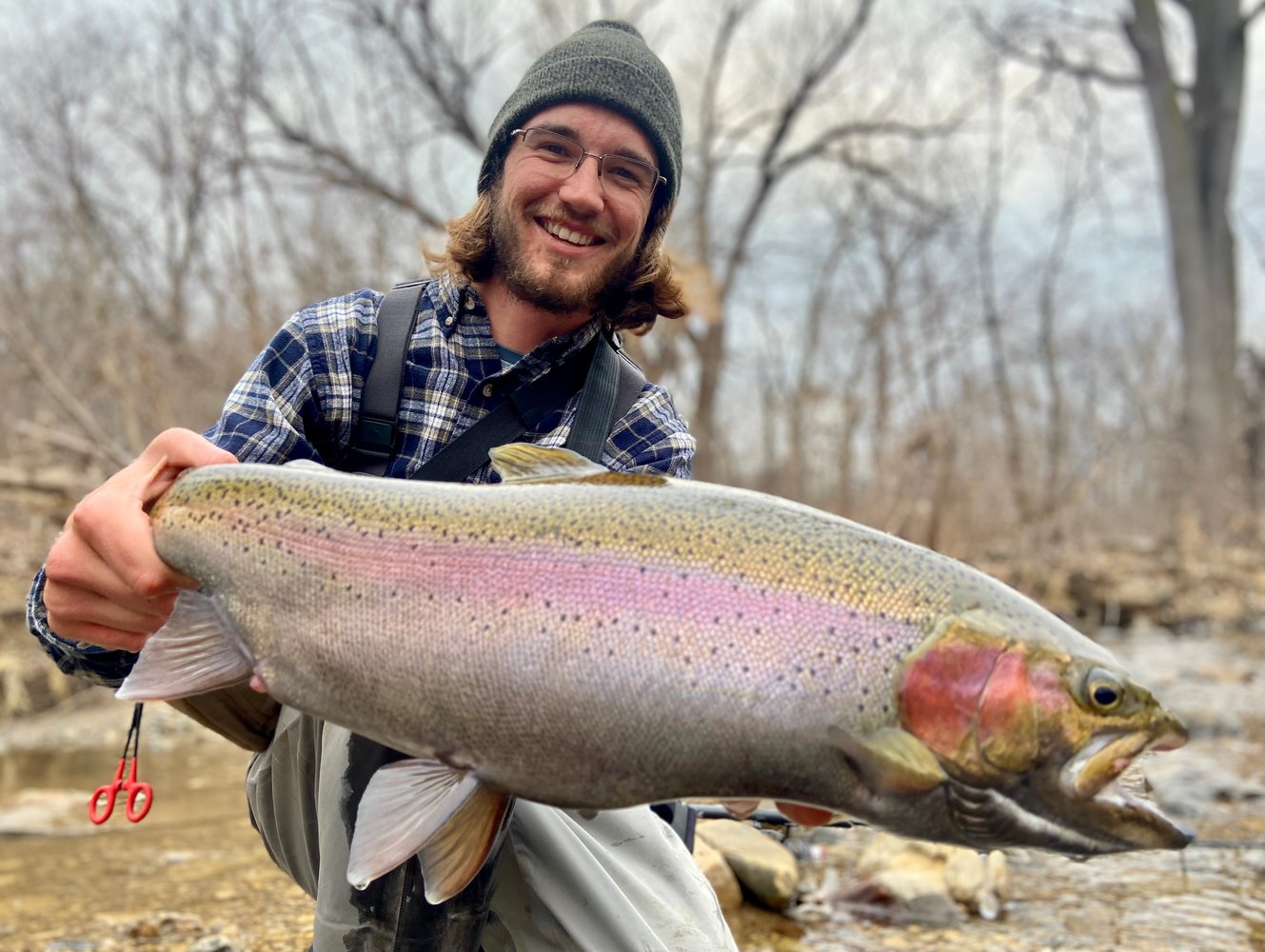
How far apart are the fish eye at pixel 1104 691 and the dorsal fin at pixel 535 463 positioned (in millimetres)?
922

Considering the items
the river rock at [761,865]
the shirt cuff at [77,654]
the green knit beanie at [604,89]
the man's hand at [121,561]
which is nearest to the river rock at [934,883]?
the river rock at [761,865]

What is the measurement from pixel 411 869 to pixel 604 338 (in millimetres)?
1648

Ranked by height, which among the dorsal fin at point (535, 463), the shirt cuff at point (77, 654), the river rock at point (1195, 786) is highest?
the dorsal fin at point (535, 463)

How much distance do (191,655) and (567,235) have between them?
166cm

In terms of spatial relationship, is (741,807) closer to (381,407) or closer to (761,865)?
(381,407)

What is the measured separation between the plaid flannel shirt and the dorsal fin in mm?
748

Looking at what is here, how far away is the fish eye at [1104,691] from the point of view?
1618 mm

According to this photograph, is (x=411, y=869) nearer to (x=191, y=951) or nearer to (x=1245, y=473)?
(x=191, y=951)

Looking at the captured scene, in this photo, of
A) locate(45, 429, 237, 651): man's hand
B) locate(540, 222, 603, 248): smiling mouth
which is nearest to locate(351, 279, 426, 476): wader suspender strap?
locate(540, 222, 603, 248): smiling mouth

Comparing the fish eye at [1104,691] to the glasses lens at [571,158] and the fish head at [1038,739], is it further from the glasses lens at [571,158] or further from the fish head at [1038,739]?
the glasses lens at [571,158]

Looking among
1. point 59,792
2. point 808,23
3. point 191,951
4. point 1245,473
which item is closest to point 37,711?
point 59,792

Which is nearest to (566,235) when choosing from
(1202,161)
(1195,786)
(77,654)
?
(77,654)

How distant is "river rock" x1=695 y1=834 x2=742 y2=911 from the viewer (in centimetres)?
417

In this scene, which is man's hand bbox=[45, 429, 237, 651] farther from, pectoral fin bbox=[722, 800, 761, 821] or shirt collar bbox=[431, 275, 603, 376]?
pectoral fin bbox=[722, 800, 761, 821]
